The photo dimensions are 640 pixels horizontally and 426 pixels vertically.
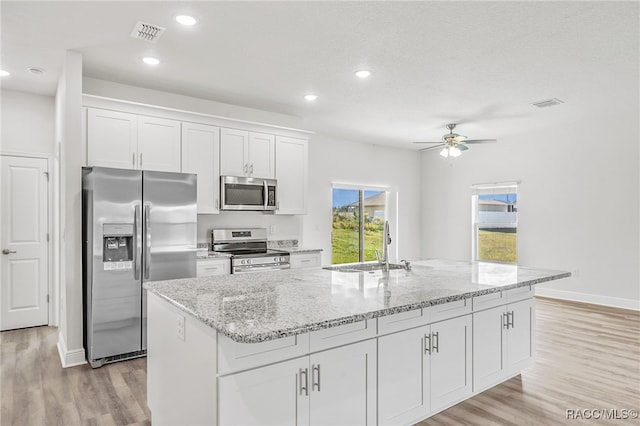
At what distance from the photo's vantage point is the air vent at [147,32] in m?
2.91

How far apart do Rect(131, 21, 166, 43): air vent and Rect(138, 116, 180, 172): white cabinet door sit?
1.20m

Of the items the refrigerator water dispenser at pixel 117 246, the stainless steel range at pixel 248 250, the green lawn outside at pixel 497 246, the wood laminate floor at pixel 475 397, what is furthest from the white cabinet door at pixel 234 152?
the green lawn outside at pixel 497 246

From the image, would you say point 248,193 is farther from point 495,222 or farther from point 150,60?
point 495,222

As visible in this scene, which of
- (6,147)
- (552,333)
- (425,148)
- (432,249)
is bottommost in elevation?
(552,333)

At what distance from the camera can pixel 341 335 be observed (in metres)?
2.00

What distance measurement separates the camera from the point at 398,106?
16.4 ft

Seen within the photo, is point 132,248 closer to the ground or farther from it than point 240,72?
closer to the ground

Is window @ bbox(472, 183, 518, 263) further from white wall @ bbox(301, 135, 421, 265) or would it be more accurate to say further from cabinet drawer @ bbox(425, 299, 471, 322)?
cabinet drawer @ bbox(425, 299, 471, 322)

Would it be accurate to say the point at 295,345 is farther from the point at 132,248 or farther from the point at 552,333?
the point at 552,333

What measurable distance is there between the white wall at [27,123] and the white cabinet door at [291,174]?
2.69 metres

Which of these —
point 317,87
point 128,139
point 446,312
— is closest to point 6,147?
point 128,139

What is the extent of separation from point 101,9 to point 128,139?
1.56 m

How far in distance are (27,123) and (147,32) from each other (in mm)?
2586

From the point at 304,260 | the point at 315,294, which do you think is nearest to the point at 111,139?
the point at 304,260
